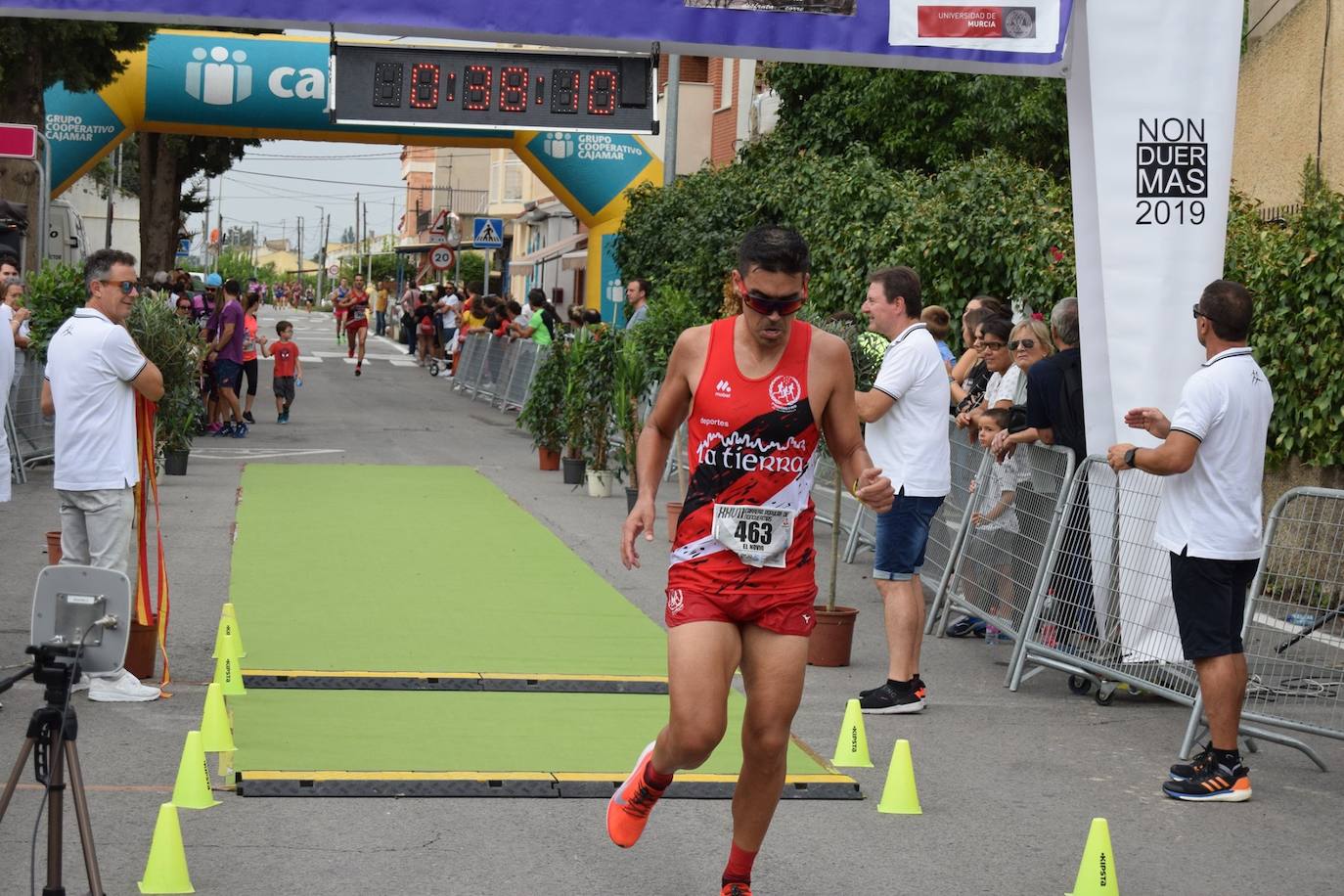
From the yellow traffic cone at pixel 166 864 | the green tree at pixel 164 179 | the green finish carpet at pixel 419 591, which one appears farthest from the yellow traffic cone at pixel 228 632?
the green tree at pixel 164 179

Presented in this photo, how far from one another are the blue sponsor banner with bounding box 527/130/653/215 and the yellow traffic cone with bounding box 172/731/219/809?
23.4m

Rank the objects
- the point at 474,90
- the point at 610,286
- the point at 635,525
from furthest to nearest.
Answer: the point at 610,286
the point at 474,90
the point at 635,525

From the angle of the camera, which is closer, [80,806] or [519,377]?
[80,806]

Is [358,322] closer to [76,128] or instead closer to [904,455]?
[76,128]

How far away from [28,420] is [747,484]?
14.0 meters

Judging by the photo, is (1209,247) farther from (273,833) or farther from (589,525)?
(589,525)

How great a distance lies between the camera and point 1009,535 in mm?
9961

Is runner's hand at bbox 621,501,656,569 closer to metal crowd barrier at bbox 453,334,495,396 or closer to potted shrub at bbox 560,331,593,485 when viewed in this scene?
potted shrub at bbox 560,331,593,485

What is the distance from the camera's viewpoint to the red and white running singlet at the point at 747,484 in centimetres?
535

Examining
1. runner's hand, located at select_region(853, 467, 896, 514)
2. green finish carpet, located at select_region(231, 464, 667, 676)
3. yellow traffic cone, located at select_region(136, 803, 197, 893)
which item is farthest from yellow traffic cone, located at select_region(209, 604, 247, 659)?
runner's hand, located at select_region(853, 467, 896, 514)

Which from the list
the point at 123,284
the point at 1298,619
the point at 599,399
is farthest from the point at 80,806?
the point at 599,399

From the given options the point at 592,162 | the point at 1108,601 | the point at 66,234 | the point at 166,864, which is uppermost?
the point at 592,162

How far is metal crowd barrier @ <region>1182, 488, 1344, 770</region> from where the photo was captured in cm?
751

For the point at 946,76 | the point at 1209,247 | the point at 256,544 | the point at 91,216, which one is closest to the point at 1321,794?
the point at 1209,247
